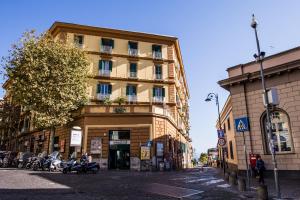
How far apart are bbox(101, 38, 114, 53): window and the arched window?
21.9m

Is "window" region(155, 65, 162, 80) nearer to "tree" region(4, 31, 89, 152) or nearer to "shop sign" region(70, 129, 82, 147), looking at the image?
"tree" region(4, 31, 89, 152)

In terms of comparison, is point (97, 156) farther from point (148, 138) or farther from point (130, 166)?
point (148, 138)

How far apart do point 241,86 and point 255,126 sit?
2787mm

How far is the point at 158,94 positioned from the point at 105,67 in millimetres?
7402

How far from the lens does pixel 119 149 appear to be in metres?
25.1

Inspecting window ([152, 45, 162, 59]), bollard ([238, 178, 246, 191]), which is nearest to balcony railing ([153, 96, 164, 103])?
window ([152, 45, 162, 59])

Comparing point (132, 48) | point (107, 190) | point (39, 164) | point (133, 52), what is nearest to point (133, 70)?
point (133, 52)

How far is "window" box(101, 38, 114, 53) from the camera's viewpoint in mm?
32031

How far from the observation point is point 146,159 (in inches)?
944

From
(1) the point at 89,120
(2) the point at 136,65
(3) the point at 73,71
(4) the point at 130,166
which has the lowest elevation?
(4) the point at 130,166

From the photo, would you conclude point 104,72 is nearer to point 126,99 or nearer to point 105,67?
point 105,67

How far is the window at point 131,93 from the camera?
103 ft

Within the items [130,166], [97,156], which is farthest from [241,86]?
[97,156]

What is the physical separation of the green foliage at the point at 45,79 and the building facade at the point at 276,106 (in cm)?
1583
